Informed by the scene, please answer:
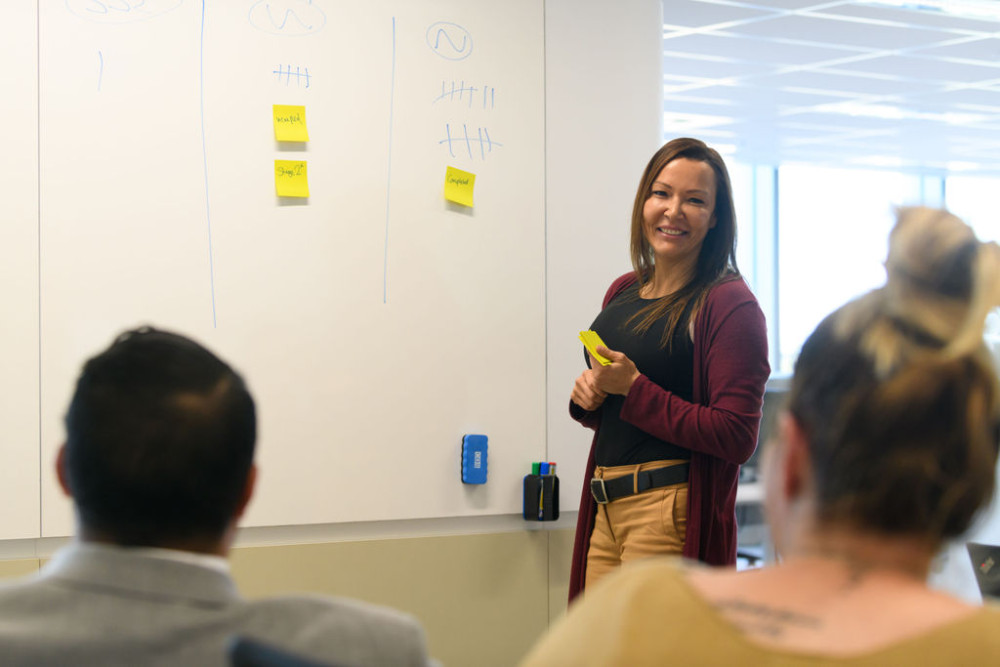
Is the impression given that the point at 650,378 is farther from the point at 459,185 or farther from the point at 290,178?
the point at 290,178

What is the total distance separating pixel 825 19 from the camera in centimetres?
359

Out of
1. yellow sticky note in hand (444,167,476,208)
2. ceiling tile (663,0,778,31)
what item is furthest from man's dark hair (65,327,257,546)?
ceiling tile (663,0,778,31)

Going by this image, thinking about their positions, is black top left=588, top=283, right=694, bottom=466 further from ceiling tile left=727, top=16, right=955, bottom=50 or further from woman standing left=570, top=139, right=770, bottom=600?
ceiling tile left=727, top=16, right=955, bottom=50

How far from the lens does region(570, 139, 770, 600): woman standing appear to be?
1.92 meters

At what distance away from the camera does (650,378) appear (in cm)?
205

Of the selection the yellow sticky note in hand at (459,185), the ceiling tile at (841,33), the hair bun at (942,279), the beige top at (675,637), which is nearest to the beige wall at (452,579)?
the yellow sticky note in hand at (459,185)

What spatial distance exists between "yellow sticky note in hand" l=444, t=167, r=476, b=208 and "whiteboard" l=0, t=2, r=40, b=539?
103 centimetres

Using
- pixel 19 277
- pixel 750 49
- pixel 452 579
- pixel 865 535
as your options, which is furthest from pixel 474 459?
pixel 750 49

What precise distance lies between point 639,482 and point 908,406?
129 cm

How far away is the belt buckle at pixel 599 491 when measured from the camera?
79.4 inches

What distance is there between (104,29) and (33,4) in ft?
0.53

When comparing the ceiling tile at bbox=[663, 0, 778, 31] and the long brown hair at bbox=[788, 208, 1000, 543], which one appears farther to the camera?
the ceiling tile at bbox=[663, 0, 778, 31]

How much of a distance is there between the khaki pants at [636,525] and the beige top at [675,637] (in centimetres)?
122

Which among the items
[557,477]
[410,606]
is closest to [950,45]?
[557,477]
